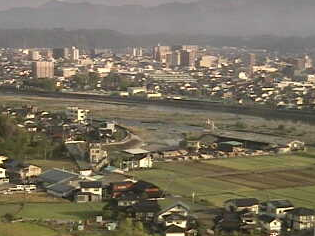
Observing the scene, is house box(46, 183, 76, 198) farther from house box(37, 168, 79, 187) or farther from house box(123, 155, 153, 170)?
house box(123, 155, 153, 170)

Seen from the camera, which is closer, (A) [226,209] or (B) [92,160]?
(A) [226,209]

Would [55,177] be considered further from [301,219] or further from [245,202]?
[301,219]

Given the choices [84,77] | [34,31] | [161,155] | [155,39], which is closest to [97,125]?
[161,155]

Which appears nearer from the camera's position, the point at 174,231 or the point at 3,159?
the point at 174,231

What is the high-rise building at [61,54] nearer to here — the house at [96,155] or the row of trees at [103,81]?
the row of trees at [103,81]

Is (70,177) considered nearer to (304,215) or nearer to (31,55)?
(304,215)

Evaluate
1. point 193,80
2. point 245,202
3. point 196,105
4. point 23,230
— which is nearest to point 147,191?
point 245,202
